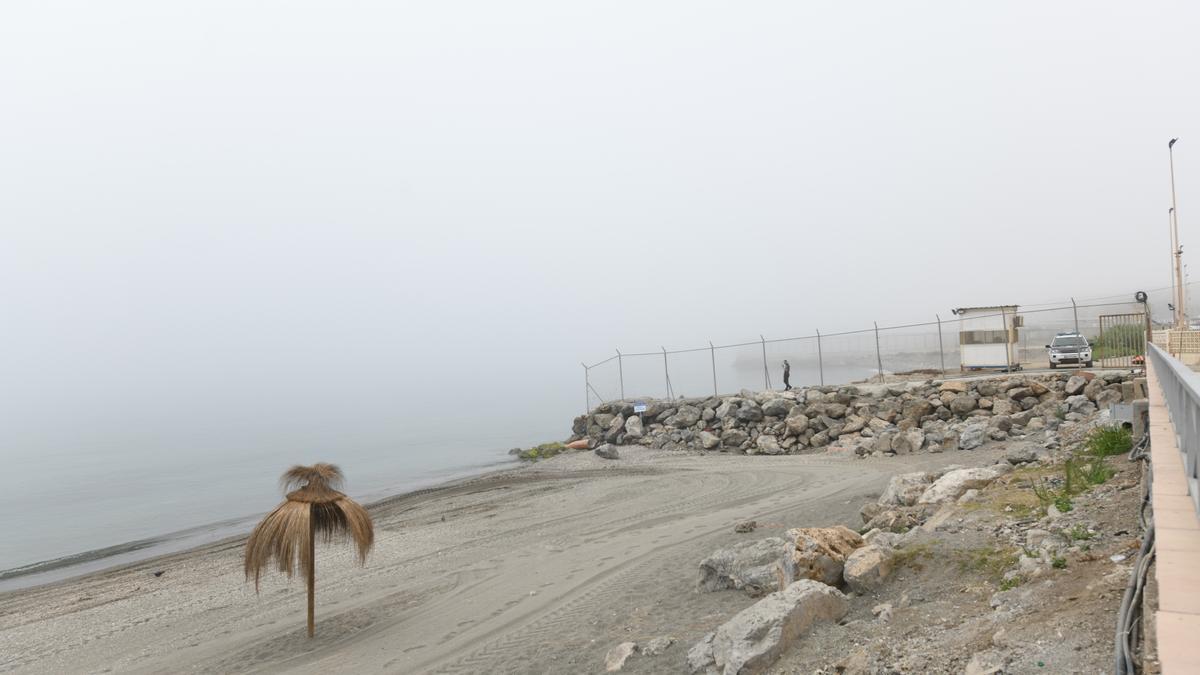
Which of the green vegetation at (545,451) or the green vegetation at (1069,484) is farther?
the green vegetation at (545,451)

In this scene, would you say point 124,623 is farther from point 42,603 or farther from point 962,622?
point 962,622

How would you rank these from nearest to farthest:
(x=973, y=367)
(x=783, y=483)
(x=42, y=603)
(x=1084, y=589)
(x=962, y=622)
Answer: (x=1084, y=589) → (x=962, y=622) → (x=42, y=603) → (x=783, y=483) → (x=973, y=367)

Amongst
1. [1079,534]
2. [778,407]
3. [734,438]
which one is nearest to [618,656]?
[1079,534]

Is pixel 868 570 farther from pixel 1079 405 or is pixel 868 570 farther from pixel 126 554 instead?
pixel 126 554

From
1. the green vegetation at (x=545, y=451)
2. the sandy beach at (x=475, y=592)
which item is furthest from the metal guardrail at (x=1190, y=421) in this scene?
the green vegetation at (x=545, y=451)

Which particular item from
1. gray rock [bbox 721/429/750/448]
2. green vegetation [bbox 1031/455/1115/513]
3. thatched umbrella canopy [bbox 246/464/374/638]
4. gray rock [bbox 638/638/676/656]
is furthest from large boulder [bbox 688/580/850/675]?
gray rock [bbox 721/429/750/448]

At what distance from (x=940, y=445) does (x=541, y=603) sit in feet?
48.3

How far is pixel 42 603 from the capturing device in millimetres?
17250

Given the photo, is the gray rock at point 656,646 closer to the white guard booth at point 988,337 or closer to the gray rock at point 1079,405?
the gray rock at point 1079,405

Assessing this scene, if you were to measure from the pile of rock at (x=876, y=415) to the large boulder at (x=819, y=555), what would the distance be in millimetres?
14018

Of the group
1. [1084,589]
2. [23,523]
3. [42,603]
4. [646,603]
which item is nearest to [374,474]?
[23,523]

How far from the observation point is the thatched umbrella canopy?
10.7 m

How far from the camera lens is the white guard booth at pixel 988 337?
27953mm

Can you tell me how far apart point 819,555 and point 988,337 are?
2474 centimetres
